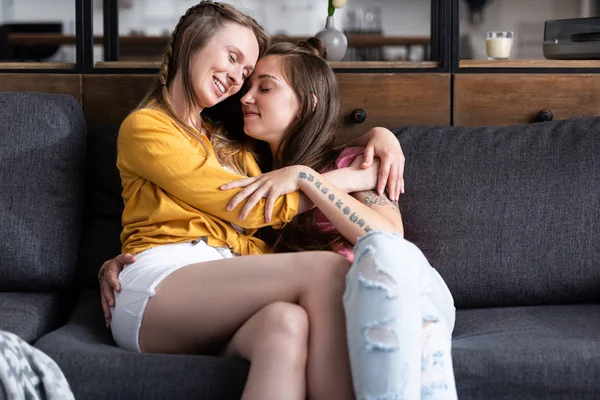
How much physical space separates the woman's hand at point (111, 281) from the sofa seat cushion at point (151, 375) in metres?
0.21

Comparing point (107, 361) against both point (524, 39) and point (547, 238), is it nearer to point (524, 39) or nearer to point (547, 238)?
point (547, 238)

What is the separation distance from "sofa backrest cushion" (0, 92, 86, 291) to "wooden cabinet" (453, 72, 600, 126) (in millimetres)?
1091

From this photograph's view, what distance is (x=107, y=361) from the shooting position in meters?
1.48

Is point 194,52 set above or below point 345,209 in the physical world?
above

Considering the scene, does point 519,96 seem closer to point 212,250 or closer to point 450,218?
point 450,218

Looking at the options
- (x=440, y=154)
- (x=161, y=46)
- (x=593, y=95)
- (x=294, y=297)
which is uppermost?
(x=161, y=46)

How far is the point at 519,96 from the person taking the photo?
91.4 inches

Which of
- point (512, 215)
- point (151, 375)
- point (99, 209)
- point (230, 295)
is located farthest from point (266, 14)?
point (151, 375)

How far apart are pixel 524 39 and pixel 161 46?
6.53 ft

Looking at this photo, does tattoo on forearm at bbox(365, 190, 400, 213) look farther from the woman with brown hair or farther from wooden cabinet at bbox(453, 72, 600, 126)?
wooden cabinet at bbox(453, 72, 600, 126)

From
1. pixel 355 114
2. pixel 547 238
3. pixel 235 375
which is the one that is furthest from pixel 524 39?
pixel 235 375

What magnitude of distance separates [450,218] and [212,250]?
1.96 feet

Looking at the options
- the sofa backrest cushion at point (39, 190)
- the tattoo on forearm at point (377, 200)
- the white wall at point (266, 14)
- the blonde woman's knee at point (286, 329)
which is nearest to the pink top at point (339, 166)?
the tattoo on forearm at point (377, 200)

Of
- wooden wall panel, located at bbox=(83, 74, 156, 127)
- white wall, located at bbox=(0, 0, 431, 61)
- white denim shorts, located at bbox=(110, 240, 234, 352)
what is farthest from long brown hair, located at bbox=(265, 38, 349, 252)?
white wall, located at bbox=(0, 0, 431, 61)
